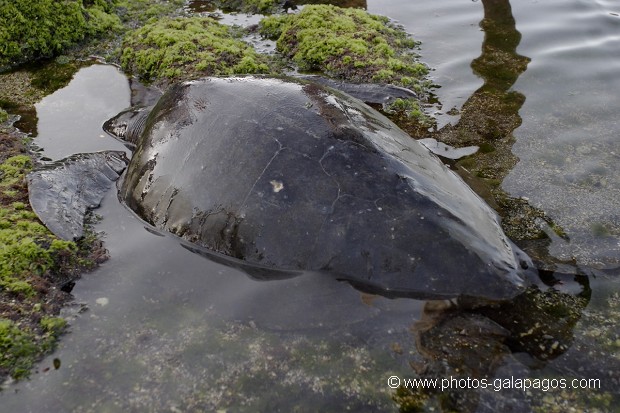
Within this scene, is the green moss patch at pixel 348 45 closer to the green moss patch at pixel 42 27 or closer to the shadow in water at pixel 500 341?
the green moss patch at pixel 42 27

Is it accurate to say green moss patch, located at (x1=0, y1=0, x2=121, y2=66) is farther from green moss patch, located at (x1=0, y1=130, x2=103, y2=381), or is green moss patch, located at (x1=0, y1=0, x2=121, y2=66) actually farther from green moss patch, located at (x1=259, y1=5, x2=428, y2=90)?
green moss patch, located at (x1=0, y1=130, x2=103, y2=381)

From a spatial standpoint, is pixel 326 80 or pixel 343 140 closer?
pixel 343 140

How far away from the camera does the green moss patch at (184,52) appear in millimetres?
5973

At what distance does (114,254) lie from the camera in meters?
3.58

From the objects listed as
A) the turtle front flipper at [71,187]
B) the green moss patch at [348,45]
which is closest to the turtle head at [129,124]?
the turtle front flipper at [71,187]

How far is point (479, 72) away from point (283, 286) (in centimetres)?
400

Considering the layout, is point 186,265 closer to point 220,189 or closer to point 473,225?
point 220,189

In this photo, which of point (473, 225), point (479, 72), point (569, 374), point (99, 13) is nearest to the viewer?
point (569, 374)

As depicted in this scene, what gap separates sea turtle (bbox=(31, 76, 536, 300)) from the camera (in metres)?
2.83

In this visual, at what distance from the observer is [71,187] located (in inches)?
161

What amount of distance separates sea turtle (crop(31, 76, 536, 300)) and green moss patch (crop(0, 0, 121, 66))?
158 inches

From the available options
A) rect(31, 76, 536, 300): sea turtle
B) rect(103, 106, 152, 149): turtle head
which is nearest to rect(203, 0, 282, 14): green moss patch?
rect(103, 106, 152, 149): turtle head

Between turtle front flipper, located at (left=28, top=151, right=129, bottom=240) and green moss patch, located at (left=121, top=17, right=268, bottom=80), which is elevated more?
green moss patch, located at (left=121, top=17, right=268, bottom=80)

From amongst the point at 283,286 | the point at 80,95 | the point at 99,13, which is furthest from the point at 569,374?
the point at 99,13
